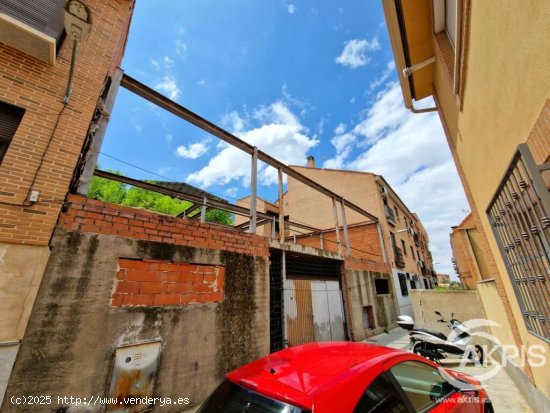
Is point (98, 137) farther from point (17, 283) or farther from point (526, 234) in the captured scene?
point (526, 234)

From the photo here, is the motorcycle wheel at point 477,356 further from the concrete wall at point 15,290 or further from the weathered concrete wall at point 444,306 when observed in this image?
the concrete wall at point 15,290

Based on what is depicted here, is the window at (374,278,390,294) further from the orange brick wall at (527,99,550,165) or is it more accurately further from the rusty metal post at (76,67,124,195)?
the rusty metal post at (76,67,124,195)

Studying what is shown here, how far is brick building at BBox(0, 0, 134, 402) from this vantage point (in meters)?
2.78

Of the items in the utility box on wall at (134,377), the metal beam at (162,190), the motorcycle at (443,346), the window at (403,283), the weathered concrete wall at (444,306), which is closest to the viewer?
the utility box on wall at (134,377)

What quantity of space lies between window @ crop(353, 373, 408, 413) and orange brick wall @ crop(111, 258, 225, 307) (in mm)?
3210

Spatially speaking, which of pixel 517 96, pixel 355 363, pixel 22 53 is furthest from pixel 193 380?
pixel 22 53

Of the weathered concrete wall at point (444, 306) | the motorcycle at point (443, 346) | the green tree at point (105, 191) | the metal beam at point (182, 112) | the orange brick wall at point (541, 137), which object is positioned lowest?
the motorcycle at point (443, 346)

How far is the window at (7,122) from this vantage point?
11.3 ft

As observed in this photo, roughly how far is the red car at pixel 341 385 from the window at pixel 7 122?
4462 mm

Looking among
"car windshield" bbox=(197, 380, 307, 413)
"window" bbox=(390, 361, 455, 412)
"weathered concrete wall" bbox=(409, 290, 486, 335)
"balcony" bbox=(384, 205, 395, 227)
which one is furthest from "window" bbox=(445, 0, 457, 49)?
"balcony" bbox=(384, 205, 395, 227)

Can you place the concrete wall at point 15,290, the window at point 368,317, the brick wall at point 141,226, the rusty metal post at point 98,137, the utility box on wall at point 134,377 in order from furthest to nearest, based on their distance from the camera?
the window at point 368,317 < the rusty metal post at point 98,137 < the brick wall at point 141,226 < the utility box on wall at point 134,377 < the concrete wall at point 15,290

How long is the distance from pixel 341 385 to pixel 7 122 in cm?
537

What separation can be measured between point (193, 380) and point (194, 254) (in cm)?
200

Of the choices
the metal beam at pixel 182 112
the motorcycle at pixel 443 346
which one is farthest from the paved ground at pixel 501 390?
the metal beam at pixel 182 112
